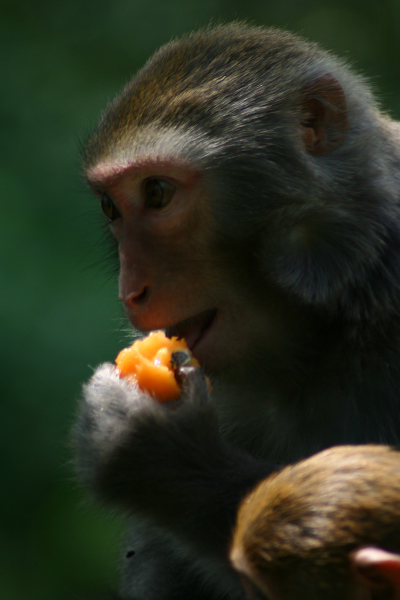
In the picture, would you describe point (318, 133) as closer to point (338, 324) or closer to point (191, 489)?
point (338, 324)

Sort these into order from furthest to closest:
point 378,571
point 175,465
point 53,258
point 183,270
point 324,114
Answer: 1. point 53,258
2. point 324,114
3. point 183,270
4. point 175,465
5. point 378,571

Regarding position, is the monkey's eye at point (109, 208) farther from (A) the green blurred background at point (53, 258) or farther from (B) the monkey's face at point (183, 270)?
(A) the green blurred background at point (53, 258)

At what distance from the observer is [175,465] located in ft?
6.95

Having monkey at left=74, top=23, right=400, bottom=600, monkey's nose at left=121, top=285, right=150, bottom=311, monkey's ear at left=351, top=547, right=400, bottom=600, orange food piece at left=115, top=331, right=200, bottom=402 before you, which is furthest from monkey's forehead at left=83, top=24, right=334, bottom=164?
monkey's ear at left=351, top=547, right=400, bottom=600

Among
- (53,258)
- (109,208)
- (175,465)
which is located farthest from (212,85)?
(53,258)

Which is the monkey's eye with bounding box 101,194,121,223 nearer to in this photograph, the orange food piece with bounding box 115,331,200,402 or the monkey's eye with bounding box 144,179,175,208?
the monkey's eye with bounding box 144,179,175,208

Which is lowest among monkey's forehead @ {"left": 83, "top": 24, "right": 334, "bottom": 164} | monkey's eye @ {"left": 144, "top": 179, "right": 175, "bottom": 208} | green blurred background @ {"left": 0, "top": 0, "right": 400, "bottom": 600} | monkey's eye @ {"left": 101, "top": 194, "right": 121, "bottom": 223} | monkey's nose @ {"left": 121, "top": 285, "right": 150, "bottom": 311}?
green blurred background @ {"left": 0, "top": 0, "right": 400, "bottom": 600}

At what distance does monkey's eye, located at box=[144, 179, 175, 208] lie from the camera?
2344 mm

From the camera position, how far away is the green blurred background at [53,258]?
4.93m

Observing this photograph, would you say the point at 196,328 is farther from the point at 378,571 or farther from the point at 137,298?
the point at 378,571

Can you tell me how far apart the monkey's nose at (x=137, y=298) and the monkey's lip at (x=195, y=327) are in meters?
0.15

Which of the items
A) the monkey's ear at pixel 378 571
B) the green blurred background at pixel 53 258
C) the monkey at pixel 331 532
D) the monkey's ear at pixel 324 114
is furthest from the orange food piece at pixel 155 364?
the green blurred background at pixel 53 258

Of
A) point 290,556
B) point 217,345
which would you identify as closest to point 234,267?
point 217,345

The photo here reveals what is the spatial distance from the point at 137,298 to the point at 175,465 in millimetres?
475
